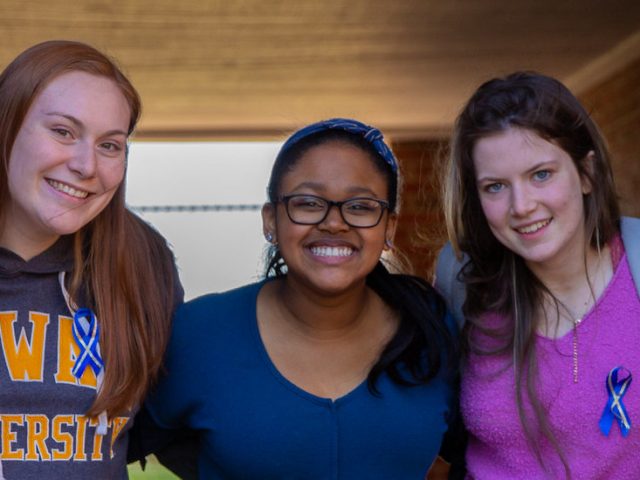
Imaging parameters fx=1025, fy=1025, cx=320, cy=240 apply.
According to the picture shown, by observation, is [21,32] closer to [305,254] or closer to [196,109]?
[196,109]

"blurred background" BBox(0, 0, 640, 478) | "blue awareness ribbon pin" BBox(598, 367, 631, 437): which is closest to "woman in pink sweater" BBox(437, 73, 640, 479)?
"blue awareness ribbon pin" BBox(598, 367, 631, 437)

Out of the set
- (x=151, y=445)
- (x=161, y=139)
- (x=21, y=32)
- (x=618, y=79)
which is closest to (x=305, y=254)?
(x=151, y=445)

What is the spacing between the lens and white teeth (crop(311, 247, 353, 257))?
2.54 meters

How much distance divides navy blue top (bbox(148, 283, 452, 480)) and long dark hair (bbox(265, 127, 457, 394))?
37mm

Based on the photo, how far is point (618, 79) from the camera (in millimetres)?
6637

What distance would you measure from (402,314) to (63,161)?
1008 mm

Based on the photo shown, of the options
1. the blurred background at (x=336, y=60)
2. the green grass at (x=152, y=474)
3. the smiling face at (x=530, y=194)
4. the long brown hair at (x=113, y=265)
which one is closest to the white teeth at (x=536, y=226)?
the smiling face at (x=530, y=194)

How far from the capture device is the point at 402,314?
279 cm

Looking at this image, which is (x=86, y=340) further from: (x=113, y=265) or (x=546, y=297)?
(x=546, y=297)

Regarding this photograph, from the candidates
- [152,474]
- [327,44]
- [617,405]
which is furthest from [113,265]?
[152,474]

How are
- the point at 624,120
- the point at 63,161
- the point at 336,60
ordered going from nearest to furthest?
the point at 63,161, the point at 336,60, the point at 624,120

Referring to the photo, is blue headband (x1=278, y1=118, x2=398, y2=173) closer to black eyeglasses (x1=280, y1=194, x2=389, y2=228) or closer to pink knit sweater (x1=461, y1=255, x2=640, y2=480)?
black eyeglasses (x1=280, y1=194, x2=389, y2=228)

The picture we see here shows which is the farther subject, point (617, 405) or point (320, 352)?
point (320, 352)

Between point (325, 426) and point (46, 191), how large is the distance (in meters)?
0.87
